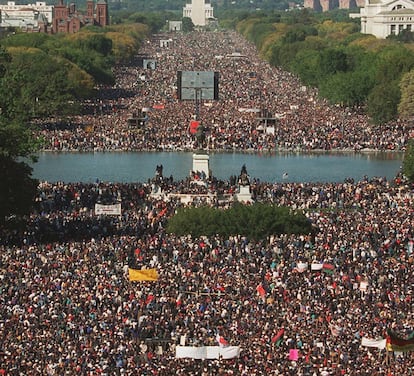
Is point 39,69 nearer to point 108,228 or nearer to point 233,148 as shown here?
point 233,148

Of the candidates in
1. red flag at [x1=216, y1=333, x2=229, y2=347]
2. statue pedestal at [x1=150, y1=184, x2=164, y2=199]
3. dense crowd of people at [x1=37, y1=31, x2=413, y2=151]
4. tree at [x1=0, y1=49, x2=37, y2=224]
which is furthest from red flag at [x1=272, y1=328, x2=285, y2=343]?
dense crowd of people at [x1=37, y1=31, x2=413, y2=151]

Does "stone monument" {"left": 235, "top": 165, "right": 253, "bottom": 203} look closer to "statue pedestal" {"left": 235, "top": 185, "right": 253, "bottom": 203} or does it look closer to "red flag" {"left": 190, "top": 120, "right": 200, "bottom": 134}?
"statue pedestal" {"left": 235, "top": 185, "right": 253, "bottom": 203}

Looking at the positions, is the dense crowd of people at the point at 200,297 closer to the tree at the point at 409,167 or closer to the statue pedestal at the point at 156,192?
the statue pedestal at the point at 156,192

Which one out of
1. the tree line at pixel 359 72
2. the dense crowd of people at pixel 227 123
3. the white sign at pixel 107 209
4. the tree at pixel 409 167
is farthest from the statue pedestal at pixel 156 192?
the tree line at pixel 359 72

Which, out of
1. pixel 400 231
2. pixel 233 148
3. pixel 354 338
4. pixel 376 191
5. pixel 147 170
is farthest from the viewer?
pixel 233 148

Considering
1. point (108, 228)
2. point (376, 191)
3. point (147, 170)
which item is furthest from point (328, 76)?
point (108, 228)
